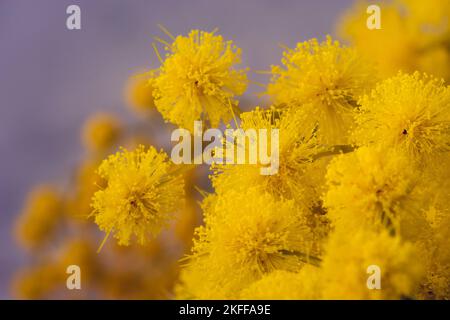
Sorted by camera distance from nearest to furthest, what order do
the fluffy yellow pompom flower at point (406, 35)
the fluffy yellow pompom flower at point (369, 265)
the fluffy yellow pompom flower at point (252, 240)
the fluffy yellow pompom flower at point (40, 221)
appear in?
the fluffy yellow pompom flower at point (369, 265) < the fluffy yellow pompom flower at point (252, 240) < the fluffy yellow pompom flower at point (406, 35) < the fluffy yellow pompom flower at point (40, 221)

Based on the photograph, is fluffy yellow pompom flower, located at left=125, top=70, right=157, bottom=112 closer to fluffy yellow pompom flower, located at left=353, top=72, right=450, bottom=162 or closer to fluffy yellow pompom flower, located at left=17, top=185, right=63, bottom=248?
fluffy yellow pompom flower, located at left=17, top=185, right=63, bottom=248

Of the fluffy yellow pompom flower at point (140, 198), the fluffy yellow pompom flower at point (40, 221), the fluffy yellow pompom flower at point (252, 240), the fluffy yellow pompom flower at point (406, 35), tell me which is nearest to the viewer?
the fluffy yellow pompom flower at point (252, 240)

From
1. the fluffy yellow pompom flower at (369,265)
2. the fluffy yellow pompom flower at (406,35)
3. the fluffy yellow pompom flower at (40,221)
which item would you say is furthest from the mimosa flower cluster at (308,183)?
the fluffy yellow pompom flower at (40,221)

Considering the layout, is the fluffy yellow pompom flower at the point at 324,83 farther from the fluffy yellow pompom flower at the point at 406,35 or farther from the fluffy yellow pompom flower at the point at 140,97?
the fluffy yellow pompom flower at the point at 140,97

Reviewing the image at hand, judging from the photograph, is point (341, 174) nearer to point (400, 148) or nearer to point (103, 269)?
point (400, 148)

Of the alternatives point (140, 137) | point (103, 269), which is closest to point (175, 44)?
point (140, 137)

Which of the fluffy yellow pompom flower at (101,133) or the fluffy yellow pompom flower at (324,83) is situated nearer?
the fluffy yellow pompom flower at (324,83)
